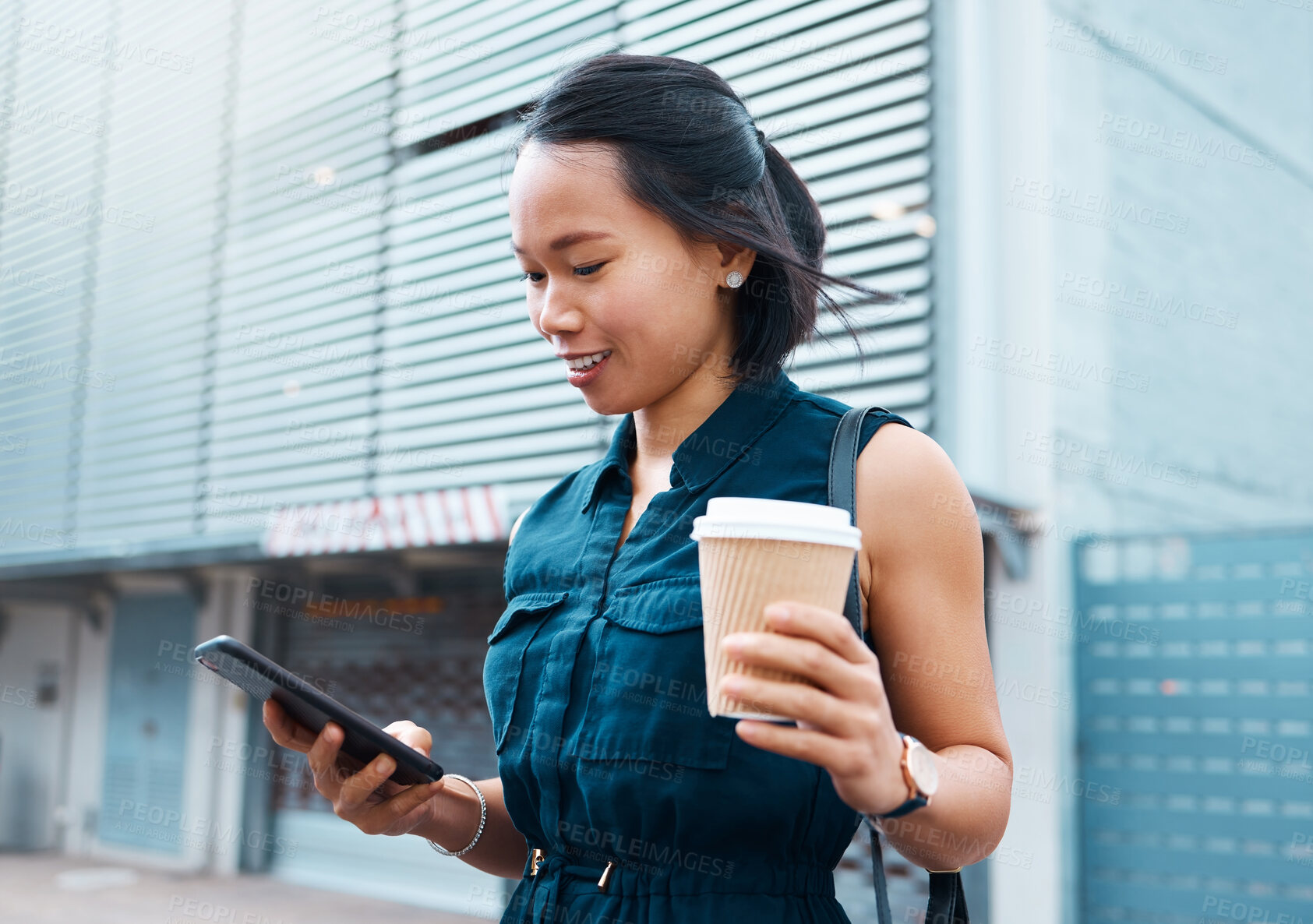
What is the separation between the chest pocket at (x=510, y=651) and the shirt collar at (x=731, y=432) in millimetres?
225

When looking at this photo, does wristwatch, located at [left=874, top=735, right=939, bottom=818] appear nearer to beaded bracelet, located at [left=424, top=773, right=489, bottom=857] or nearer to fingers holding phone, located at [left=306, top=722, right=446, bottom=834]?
fingers holding phone, located at [left=306, top=722, right=446, bottom=834]

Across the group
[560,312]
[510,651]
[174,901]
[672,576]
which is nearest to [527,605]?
[510,651]

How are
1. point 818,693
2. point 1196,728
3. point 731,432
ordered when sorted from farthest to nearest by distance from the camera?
point 1196,728, point 731,432, point 818,693

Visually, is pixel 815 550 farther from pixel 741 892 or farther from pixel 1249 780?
pixel 1249 780

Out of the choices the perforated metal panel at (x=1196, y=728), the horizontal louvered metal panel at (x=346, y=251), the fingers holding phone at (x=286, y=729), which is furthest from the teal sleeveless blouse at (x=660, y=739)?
the perforated metal panel at (x=1196, y=728)

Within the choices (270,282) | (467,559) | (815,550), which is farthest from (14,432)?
(815,550)

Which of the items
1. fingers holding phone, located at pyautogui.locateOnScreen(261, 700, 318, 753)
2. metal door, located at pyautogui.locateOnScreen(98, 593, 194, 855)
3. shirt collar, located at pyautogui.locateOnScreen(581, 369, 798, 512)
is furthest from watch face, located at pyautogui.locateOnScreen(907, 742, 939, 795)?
Result: metal door, located at pyautogui.locateOnScreen(98, 593, 194, 855)

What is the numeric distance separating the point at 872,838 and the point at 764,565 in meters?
0.44

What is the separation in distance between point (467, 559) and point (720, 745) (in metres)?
7.05

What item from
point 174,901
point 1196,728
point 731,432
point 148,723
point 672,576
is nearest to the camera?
point 672,576

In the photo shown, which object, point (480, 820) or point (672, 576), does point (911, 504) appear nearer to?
point (672, 576)

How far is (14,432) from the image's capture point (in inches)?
490

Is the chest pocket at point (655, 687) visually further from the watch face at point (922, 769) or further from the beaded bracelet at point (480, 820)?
the beaded bracelet at point (480, 820)

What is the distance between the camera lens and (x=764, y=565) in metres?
0.83
